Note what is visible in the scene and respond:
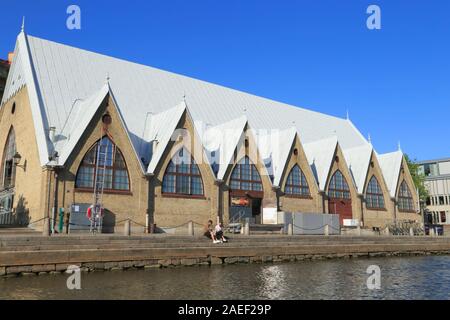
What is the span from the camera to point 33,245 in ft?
69.8

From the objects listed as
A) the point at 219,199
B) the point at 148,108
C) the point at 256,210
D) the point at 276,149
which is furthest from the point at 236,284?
the point at 276,149

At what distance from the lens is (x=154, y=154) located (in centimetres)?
3716

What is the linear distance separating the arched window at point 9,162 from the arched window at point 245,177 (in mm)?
19376

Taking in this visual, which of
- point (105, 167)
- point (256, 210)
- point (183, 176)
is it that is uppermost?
point (105, 167)

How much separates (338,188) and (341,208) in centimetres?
232

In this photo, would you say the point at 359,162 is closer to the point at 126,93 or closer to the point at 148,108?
the point at 148,108

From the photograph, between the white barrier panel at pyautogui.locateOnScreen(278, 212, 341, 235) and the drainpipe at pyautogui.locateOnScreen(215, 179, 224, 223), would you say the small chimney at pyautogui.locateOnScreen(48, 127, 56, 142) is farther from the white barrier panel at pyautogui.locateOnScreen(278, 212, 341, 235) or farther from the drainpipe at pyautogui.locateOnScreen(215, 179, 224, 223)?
the white barrier panel at pyautogui.locateOnScreen(278, 212, 341, 235)

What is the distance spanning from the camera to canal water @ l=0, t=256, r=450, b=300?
16672 millimetres

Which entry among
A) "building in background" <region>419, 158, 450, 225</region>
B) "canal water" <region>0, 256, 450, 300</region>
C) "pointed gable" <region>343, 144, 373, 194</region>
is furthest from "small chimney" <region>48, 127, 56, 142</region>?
"building in background" <region>419, 158, 450, 225</region>

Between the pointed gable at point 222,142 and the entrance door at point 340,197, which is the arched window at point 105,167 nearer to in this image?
the pointed gable at point 222,142

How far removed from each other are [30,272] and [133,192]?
14.8 metres

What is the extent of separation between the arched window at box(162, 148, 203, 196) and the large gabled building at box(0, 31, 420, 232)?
91mm

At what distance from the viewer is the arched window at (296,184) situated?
46.5 metres
